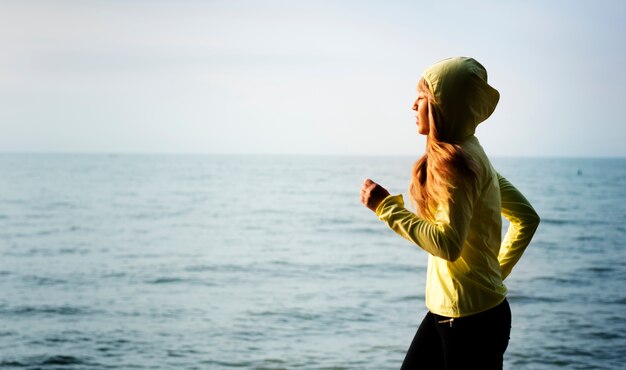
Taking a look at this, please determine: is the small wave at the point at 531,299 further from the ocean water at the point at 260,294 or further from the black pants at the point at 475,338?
the black pants at the point at 475,338

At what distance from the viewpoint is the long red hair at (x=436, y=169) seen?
7.03 ft

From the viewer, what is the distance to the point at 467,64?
2.30 m

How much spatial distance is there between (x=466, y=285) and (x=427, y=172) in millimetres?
398

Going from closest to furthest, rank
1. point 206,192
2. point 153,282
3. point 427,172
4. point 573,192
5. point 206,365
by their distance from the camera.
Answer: point 427,172, point 206,365, point 153,282, point 573,192, point 206,192

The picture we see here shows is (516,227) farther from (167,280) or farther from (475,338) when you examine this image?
(167,280)

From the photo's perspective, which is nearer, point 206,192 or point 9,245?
point 9,245

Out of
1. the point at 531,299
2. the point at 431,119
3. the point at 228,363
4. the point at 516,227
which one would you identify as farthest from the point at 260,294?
the point at 431,119

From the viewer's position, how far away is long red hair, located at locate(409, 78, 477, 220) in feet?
7.03

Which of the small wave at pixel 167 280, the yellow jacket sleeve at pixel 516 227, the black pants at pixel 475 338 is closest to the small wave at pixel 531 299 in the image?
the small wave at pixel 167 280

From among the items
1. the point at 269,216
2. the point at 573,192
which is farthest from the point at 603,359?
the point at 573,192

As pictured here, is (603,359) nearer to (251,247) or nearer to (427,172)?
(427,172)

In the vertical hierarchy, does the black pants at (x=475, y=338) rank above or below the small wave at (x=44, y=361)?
above

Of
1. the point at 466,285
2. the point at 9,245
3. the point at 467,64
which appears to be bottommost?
the point at 9,245

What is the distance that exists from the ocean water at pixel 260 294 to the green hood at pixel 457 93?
7.10m
